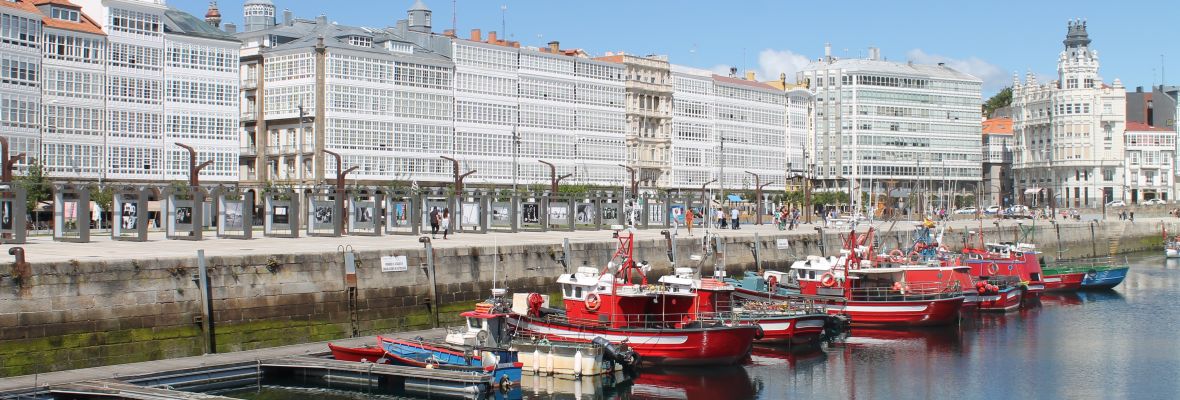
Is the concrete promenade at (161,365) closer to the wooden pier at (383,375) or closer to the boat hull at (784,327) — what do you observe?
the wooden pier at (383,375)

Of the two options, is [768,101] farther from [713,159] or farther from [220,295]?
[220,295]

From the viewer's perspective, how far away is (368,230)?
62312 millimetres

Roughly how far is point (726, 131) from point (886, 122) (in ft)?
102

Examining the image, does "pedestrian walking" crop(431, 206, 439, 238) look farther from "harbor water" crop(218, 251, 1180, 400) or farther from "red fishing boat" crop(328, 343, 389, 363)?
"red fishing boat" crop(328, 343, 389, 363)

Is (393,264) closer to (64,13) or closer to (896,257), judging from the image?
(896,257)

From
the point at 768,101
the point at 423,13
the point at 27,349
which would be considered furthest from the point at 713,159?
the point at 27,349

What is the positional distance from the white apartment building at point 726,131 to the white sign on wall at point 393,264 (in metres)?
84.1

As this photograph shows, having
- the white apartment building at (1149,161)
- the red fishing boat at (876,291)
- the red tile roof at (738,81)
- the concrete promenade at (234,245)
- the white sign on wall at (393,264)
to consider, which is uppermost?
the red tile roof at (738,81)

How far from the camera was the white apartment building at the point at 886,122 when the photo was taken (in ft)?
516

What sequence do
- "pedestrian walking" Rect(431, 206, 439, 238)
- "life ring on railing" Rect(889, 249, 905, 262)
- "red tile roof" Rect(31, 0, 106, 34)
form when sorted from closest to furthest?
"life ring on railing" Rect(889, 249, 905, 262) → "pedestrian walking" Rect(431, 206, 439, 238) → "red tile roof" Rect(31, 0, 106, 34)

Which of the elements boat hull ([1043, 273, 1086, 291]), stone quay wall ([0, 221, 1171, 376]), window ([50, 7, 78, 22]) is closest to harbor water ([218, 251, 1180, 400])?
stone quay wall ([0, 221, 1171, 376])

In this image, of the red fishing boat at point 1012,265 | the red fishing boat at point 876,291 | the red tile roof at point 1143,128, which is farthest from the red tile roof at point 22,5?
the red tile roof at point 1143,128

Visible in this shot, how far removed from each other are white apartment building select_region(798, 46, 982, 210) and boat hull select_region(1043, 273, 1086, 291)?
82299 millimetres

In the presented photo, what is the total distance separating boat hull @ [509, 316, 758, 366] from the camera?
39625mm
